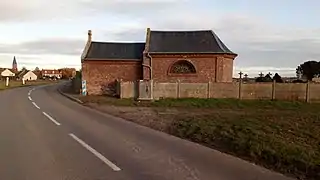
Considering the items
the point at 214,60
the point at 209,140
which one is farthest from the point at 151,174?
the point at 214,60

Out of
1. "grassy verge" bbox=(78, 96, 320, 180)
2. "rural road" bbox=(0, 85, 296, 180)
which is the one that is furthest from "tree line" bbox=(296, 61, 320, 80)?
"rural road" bbox=(0, 85, 296, 180)

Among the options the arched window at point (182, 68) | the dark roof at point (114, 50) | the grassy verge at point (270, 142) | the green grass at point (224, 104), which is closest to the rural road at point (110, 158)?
the grassy verge at point (270, 142)

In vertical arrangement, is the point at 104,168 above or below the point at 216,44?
below

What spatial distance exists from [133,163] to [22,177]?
7.53 feet

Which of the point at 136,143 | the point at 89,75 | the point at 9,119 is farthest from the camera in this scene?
the point at 89,75

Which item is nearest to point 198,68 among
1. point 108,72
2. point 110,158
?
point 108,72

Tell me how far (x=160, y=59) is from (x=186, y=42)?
11.4 feet

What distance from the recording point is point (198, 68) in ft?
137

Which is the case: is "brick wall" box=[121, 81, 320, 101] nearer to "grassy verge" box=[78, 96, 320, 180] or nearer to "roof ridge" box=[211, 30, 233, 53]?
"roof ridge" box=[211, 30, 233, 53]

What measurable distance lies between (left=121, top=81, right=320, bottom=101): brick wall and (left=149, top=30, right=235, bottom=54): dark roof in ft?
20.3

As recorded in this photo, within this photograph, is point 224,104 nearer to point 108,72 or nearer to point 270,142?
point 108,72

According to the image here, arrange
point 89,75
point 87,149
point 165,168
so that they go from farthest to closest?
point 89,75
point 87,149
point 165,168

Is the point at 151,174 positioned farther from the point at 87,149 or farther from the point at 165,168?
the point at 87,149

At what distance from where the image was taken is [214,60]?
41375 mm
